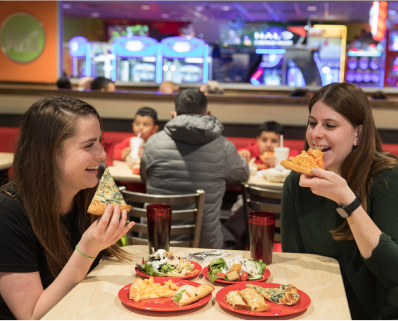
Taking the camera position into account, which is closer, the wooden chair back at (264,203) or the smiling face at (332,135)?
the smiling face at (332,135)

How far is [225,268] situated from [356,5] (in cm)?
1027

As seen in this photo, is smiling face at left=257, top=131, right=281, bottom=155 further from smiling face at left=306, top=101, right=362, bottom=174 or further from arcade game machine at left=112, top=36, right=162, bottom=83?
arcade game machine at left=112, top=36, right=162, bottom=83

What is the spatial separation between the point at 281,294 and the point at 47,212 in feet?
2.80

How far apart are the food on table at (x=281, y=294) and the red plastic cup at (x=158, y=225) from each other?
44 cm

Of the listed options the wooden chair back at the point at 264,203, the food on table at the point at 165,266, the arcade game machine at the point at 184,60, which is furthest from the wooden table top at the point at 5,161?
the arcade game machine at the point at 184,60

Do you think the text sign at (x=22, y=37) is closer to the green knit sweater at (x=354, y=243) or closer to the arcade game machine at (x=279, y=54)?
the arcade game machine at (x=279, y=54)

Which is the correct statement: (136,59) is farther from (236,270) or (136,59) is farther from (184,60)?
(236,270)

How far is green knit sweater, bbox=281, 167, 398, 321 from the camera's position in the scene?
1575 mm

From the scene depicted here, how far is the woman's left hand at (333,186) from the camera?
149 cm

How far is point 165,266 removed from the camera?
1.55 meters

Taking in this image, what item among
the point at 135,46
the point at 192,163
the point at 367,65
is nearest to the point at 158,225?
the point at 192,163

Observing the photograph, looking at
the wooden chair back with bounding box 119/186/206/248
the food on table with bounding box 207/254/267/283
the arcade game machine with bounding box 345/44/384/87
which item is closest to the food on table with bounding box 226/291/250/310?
the food on table with bounding box 207/254/267/283

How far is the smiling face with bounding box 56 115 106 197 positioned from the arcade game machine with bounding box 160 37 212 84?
963cm

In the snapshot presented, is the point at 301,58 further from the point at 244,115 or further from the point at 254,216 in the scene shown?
the point at 254,216
